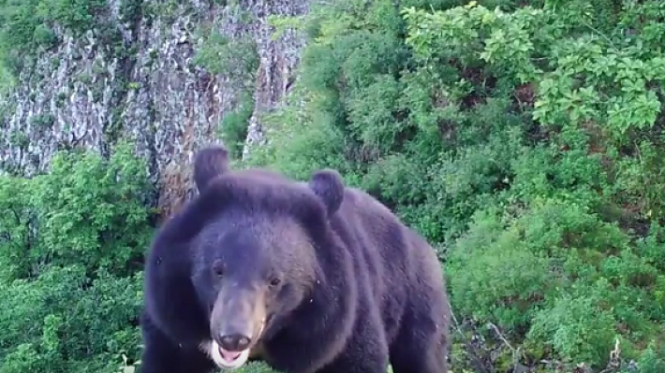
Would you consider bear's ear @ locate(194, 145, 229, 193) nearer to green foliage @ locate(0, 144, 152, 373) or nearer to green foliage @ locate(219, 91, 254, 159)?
green foliage @ locate(0, 144, 152, 373)

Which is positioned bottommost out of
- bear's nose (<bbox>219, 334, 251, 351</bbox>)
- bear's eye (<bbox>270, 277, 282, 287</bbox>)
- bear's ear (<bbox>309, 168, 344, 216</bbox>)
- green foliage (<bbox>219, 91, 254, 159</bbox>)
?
green foliage (<bbox>219, 91, 254, 159</bbox>)

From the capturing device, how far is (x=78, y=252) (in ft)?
76.0

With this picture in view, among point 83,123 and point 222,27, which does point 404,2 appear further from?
point 83,123

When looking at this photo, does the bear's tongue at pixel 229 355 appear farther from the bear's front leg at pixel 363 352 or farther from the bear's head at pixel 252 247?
the bear's front leg at pixel 363 352

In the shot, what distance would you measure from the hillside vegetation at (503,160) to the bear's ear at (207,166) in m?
1.39

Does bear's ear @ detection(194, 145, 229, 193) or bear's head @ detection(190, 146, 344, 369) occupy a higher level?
bear's ear @ detection(194, 145, 229, 193)

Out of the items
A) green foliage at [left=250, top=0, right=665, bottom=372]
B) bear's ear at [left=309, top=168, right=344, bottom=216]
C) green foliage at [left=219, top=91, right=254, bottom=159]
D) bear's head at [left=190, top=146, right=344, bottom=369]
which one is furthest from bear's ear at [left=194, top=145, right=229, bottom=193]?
green foliage at [left=219, top=91, right=254, bottom=159]

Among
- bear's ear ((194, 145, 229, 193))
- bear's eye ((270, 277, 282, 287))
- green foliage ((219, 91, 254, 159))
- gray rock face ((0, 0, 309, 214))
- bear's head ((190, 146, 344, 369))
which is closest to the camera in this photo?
bear's head ((190, 146, 344, 369))

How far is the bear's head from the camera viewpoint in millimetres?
3143

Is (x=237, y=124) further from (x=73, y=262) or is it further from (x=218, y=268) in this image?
(x=218, y=268)

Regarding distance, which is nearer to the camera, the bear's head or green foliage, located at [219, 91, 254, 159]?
the bear's head

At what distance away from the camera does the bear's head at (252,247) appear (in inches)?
124

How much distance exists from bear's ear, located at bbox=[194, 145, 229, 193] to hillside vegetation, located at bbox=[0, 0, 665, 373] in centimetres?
→ 139

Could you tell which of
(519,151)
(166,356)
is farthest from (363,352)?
(519,151)
